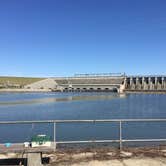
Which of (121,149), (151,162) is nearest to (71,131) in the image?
(121,149)

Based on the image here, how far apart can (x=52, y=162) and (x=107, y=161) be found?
1.77 m

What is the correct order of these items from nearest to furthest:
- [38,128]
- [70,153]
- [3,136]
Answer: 1. [70,153]
2. [3,136]
3. [38,128]

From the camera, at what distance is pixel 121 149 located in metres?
11.5

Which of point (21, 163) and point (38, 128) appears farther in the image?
point (38, 128)

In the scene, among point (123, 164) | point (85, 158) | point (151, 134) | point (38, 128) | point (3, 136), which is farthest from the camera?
point (38, 128)

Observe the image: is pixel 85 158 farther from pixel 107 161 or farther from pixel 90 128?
pixel 90 128

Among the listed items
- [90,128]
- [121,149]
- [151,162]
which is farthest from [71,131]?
[151,162]

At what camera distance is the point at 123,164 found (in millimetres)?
9406

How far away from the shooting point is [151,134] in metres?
28.1

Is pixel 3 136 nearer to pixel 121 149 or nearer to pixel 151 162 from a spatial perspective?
pixel 121 149

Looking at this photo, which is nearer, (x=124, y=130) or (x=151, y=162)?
(x=151, y=162)

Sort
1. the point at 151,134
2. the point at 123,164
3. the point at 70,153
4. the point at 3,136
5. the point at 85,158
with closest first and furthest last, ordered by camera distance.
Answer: the point at 123,164 → the point at 85,158 → the point at 70,153 → the point at 3,136 → the point at 151,134

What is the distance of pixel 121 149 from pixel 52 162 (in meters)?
3.06

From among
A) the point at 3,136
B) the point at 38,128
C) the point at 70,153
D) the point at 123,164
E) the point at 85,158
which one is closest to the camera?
the point at 123,164
